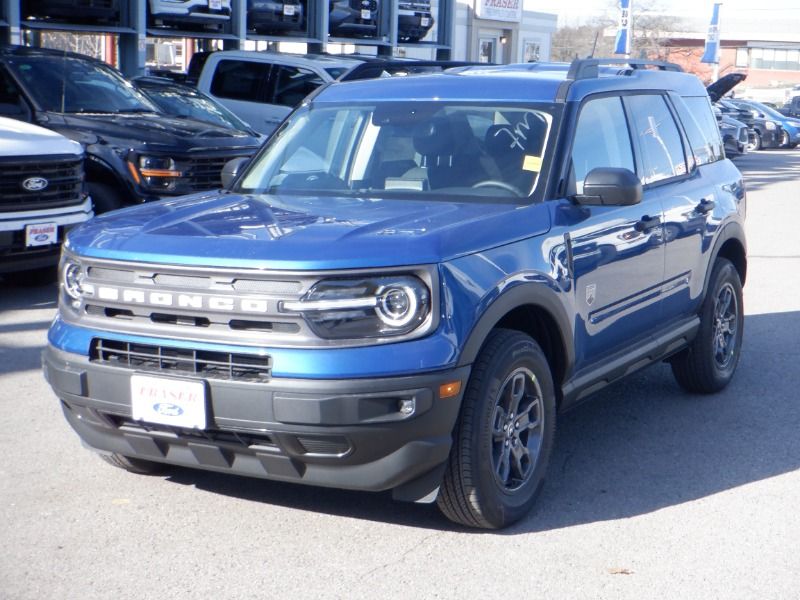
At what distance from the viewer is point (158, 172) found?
10438 mm

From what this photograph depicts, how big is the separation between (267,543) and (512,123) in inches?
89.3

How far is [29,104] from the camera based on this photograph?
1095 cm

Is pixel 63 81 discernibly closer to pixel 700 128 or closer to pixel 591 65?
pixel 700 128

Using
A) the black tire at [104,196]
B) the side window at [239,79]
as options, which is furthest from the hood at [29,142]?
the side window at [239,79]

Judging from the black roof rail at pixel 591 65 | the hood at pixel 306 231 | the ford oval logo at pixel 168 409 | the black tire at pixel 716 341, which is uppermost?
the black roof rail at pixel 591 65

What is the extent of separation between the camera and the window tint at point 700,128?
682 cm

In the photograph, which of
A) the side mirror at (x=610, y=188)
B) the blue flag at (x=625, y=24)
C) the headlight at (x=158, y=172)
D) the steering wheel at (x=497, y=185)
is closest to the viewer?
the side mirror at (x=610, y=188)

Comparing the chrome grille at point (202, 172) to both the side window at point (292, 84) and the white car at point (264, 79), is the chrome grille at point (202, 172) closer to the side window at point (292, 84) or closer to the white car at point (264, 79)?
the white car at point (264, 79)

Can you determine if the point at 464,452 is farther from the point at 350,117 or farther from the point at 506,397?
the point at 350,117

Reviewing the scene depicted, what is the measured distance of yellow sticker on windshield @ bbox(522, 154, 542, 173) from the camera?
5266mm

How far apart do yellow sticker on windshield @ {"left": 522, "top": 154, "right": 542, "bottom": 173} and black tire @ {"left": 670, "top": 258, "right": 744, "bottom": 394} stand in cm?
204

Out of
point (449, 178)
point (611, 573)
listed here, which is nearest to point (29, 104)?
point (449, 178)

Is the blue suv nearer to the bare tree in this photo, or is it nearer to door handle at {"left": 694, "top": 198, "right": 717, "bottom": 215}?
door handle at {"left": 694, "top": 198, "right": 717, "bottom": 215}

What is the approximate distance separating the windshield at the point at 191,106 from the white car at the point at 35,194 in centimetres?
328
